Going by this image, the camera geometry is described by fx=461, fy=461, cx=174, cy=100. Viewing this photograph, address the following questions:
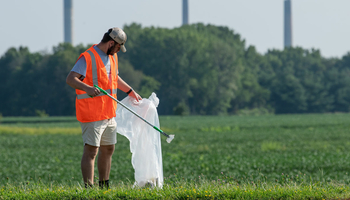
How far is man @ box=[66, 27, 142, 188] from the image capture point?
4.84 m

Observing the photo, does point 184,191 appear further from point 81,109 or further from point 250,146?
point 250,146

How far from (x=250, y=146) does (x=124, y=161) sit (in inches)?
313

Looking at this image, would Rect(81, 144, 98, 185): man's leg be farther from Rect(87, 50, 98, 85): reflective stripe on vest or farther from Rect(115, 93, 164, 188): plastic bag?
Rect(87, 50, 98, 85): reflective stripe on vest

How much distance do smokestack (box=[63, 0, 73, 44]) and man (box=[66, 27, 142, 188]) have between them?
→ 8313cm

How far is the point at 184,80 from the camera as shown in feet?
267

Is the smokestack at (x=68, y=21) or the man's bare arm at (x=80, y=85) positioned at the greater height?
the smokestack at (x=68, y=21)

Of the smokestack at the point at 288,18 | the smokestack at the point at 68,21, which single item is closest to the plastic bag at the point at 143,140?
the smokestack at the point at 68,21

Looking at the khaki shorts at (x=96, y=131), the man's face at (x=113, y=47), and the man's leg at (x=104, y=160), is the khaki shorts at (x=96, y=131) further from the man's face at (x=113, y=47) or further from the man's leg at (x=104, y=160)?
the man's face at (x=113, y=47)

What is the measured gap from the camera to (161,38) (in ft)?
283

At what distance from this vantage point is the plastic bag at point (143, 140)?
532 centimetres

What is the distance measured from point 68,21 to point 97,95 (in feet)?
277

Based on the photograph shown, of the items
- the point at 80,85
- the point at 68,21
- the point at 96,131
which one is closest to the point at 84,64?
the point at 80,85

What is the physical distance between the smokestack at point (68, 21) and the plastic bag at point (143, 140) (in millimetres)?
82746

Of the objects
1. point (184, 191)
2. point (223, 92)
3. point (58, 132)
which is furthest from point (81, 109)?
point (223, 92)
